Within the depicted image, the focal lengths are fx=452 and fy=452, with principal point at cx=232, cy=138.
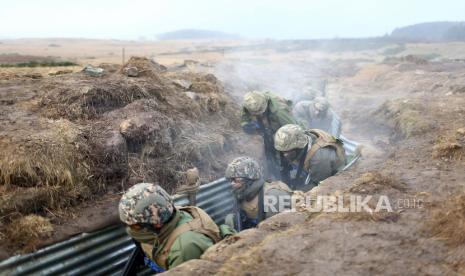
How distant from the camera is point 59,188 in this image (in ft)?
16.3

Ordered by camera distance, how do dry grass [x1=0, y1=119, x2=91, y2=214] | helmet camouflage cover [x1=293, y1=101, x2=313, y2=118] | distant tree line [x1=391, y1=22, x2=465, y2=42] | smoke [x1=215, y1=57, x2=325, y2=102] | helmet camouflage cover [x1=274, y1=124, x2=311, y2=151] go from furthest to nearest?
1. distant tree line [x1=391, y1=22, x2=465, y2=42]
2. smoke [x1=215, y1=57, x2=325, y2=102]
3. helmet camouflage cover [x1=293, y1=101, x2=313, y2=118]
4. helmet camouflage cover [x1=274, y1=124, x2=311, y2=151]
5. dry grass [x1=0, y1=119, x2=91, y2=214]

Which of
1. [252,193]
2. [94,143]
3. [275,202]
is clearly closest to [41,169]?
[94,143]

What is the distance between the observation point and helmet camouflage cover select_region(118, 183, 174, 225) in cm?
361

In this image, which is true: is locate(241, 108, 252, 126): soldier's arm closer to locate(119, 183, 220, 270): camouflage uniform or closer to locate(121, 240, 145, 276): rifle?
locate(121, 240, 145, 276): rifle

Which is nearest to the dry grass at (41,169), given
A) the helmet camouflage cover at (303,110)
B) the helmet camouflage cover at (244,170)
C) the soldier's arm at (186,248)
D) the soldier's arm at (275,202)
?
the helmet camouflage cover at (244,170)

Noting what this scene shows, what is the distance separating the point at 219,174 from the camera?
6.88 metres

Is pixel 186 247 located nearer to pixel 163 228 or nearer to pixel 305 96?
pixel 163 228

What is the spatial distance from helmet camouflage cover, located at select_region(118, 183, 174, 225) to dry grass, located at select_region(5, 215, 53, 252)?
1280 millimetres

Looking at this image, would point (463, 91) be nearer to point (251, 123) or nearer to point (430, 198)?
point (251, 123)

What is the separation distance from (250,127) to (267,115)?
0.39 m

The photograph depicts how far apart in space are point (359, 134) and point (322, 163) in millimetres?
5817

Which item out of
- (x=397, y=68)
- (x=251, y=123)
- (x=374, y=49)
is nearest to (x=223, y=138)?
(x=251, y=123)

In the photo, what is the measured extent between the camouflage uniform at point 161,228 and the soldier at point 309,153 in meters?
2.59

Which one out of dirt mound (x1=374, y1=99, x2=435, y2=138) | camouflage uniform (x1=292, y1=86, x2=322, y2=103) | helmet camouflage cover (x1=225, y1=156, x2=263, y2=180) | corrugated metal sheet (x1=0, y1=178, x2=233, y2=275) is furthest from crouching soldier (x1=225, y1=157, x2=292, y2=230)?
camouflage uniform (x1=292, y1=86, x2=322, y2=103)
